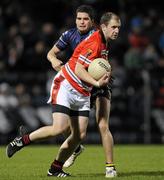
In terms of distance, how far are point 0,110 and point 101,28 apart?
29.8 feet

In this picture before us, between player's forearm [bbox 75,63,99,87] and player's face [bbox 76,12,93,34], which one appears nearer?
player's forearm [bbox 75,63,99,87]

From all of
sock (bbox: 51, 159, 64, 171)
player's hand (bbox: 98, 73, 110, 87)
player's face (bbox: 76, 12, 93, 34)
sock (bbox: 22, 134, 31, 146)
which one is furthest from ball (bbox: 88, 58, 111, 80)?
player's face (bbox: 76, 12, 93, 34)

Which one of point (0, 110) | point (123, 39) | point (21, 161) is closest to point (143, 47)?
point (123, 39)

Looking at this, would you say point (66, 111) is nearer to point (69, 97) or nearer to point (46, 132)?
point (69, 97)

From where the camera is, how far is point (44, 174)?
423 inches

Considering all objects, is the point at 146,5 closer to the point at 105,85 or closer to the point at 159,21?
the point at 159,21

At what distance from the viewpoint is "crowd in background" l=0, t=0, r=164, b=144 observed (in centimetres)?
1898

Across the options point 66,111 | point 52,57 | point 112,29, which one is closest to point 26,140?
point 66,111

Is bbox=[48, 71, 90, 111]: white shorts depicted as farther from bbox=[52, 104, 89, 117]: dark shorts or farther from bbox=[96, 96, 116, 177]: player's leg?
bbox=[96, 96, 116, 177]: player's leg

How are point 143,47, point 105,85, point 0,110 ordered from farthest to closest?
point 143,47
point 0,110
point 105,85

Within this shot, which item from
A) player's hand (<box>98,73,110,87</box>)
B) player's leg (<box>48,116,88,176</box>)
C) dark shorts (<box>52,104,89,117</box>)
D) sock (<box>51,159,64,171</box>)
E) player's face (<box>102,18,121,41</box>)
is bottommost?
sock (<box>51,159,64,171</box>)

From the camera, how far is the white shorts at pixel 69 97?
10.1 meters

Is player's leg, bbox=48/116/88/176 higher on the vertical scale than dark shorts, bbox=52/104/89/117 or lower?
lower

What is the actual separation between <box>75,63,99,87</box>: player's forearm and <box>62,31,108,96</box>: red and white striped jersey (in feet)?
0.22
